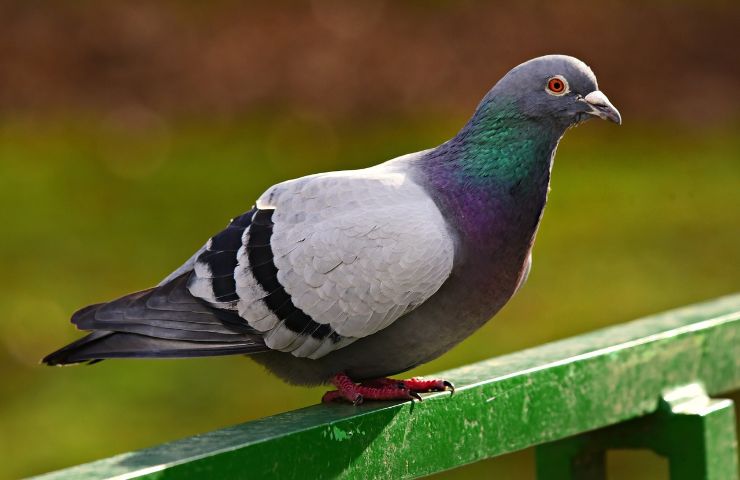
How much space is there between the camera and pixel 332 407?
3.03m

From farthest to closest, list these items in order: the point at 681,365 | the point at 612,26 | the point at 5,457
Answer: the point at 612,26 → the point at 5,457 → the point at 681,365

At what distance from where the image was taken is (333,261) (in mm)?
3006

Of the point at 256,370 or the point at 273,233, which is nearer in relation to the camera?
the point at 273,233

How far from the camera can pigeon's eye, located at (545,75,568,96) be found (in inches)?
122

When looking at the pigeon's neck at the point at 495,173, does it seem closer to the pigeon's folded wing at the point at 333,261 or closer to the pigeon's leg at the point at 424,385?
the pigeon's folded wing at the point at 333,261

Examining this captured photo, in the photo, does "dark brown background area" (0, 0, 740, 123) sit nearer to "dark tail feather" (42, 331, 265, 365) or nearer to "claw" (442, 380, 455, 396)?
"dark tail feather" (42, 331, 265, 365)

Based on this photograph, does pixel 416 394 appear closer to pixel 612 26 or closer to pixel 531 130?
pixel 531 130

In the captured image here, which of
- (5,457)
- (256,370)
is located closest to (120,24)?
(256,370)

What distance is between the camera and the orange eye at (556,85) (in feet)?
10.2

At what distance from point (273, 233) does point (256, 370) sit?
4684mm

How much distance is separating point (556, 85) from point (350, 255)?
2.11 ft

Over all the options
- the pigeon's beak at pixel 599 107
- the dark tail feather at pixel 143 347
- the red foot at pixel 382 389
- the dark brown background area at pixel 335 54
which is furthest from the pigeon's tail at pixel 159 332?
the dark brown background area at pixel 335 54

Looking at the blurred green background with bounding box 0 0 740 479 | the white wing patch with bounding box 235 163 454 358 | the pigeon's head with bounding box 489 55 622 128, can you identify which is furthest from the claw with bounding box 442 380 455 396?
the blurred green background with bounding box 0 0 740 479

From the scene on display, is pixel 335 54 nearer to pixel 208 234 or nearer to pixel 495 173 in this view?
pixel 208 234
